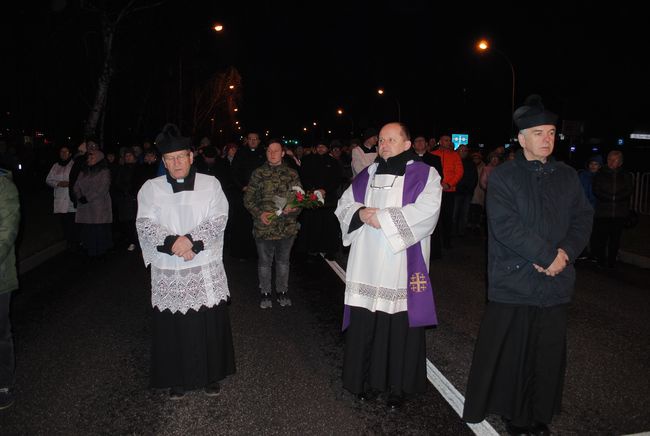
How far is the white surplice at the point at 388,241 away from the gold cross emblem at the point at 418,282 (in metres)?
0.06

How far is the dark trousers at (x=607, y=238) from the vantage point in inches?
380

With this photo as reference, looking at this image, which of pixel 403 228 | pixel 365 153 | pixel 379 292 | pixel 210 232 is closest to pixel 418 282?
pixel 379 292

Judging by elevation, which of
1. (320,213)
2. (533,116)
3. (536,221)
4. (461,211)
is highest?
(533,116)

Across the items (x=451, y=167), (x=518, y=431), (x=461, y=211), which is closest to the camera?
(x=518, y=431)

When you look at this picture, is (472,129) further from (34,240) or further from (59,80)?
(34,240)

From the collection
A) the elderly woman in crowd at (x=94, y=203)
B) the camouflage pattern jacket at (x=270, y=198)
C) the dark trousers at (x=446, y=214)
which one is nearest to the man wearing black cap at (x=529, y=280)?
the camouflage pattern jacket at (x=270, y=198)

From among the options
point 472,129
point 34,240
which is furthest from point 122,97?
point 472,129

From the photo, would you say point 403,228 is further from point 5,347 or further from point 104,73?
point 104,73

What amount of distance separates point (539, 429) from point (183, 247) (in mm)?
2845

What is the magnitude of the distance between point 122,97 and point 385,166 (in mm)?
35259

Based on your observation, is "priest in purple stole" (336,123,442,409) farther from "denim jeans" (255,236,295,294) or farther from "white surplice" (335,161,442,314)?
"denim jeans" (255,236,295,294)

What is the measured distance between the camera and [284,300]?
7.28 meters

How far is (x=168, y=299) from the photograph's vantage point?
172 inches

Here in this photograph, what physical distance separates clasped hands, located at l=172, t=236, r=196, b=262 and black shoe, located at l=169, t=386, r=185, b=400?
3.79 feet
